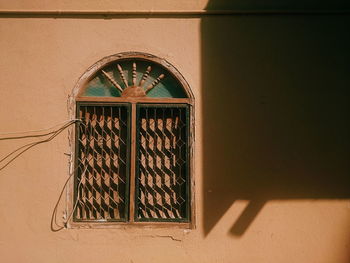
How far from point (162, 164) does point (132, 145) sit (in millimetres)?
359

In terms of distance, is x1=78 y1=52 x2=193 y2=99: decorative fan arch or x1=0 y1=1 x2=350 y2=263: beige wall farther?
x1=78 y1=52 x2=193 y2=99: decorative fan arch

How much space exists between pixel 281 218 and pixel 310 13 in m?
2.10

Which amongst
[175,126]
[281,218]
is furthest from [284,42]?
[281,218]

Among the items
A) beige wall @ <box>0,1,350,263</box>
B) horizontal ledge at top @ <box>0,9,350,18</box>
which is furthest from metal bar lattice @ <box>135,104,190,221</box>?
horizontal ledge at top @ <box>0,9,350,18</box>

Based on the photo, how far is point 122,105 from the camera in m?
3.64

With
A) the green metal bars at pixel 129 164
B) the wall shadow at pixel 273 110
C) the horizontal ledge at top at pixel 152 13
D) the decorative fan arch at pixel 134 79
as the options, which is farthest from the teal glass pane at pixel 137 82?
the horizontal ledge at top at pixel 152 13

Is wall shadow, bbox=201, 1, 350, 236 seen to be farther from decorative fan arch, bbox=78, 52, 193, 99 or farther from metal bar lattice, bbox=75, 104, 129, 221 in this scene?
metal bar lattice, bbox=75, 104, 129, 221

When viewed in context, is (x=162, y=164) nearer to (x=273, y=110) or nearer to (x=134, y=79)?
(x=134, y=79)

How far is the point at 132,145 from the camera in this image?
359cm

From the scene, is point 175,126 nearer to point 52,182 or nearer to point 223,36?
point 223,36

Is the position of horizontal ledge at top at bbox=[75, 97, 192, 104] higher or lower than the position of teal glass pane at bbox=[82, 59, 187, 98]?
lower

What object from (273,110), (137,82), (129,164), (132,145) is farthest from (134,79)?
(273,110)

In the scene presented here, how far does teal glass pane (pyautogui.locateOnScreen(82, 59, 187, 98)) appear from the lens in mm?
3689

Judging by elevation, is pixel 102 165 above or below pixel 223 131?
below
